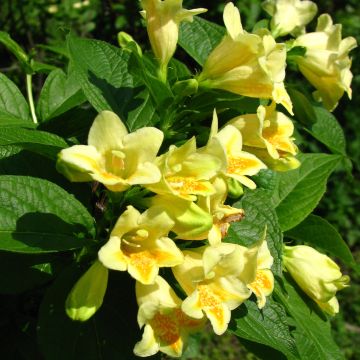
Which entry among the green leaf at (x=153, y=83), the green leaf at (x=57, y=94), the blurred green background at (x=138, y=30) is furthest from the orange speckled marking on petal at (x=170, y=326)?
the blurred green background at (x=138, y=30)

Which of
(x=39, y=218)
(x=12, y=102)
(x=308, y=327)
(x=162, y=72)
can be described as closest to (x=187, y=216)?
(x=39, y=218)

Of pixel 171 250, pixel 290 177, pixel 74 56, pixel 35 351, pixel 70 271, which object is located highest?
pixel 74 56

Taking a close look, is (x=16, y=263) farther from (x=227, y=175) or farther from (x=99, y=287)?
(x=227, y=175)

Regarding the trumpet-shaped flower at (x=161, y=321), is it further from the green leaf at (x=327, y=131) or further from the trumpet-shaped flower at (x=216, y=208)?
the green leaf at (x=327, y=131)

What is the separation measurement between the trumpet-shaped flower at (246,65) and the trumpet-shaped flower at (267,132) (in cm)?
4

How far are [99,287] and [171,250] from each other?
152mm

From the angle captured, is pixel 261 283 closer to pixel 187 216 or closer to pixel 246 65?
pixel 187 216

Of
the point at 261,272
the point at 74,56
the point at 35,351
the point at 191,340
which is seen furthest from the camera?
the point at 191,340

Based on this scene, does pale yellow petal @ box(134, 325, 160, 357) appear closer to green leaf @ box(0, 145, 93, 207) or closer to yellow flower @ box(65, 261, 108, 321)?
yellow flower @ box(65, 261, 108, 321)

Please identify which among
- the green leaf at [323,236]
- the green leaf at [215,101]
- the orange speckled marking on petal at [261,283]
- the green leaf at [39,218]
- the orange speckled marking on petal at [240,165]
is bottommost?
→ the green leaf at [323,236]

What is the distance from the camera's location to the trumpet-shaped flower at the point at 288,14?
5.56ft

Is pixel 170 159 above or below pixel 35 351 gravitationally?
above

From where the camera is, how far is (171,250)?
1034 mm

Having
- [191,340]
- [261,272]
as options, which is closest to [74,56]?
[261,272]
